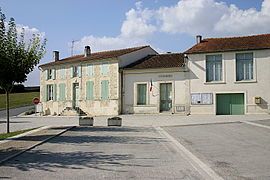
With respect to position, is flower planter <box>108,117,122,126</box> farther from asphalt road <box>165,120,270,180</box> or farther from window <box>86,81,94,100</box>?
window <box>86,81,94,100</box>

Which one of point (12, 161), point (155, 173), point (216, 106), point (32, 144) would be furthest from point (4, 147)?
point (216, 106)

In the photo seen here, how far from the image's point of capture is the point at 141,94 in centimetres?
3391

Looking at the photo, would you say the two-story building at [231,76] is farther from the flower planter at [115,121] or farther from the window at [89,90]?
the flower planter at [115,121]

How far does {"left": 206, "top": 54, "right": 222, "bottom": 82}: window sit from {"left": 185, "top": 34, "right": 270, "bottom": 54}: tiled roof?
0.67 metres

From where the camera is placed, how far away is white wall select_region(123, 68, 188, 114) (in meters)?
32.0

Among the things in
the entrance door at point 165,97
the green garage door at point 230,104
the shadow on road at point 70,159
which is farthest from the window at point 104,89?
the shadow on road at point 70,159

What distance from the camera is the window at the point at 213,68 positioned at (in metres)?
30.7

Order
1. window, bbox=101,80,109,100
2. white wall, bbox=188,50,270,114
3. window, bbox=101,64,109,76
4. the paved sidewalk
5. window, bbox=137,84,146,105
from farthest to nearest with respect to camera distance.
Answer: window, bbox=101,64,109,76 < window, bbox=101,80,109,100 < window, bbox=137,84,146,105 < white wall, bbox=188,50,270,114 < the paved sidewalk

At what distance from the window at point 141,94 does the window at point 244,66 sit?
832 centimetres

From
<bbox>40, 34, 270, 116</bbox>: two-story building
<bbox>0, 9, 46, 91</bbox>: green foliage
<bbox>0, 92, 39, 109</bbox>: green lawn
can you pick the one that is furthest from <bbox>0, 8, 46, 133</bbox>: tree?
<bbox>0, 92, 39, 109</bbox>: green lawn

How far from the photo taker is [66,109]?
1512 inches

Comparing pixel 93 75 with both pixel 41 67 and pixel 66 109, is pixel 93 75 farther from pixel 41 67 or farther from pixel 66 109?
pixel 41 67

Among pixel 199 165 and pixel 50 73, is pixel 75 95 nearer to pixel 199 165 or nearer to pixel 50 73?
pixel 50 73

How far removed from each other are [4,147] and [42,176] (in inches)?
200
